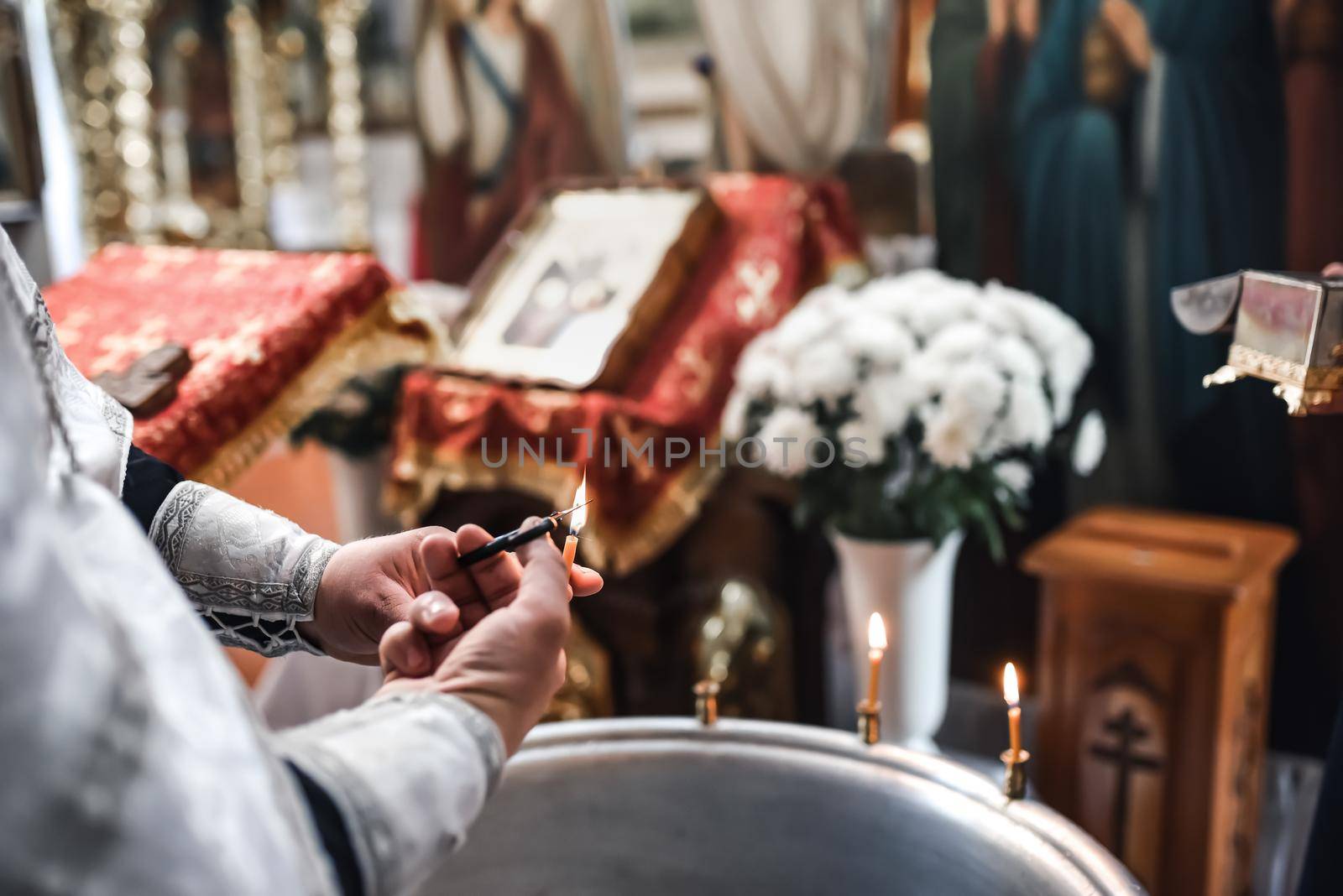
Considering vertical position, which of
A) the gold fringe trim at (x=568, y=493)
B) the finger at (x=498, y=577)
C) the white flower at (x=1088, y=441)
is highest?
the finger at (x=498, y=577)

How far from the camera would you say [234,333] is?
70.1 inches

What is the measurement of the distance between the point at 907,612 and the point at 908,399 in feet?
1.41

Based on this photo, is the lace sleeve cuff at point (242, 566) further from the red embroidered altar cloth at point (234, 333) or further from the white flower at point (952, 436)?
the white flower at point (952, 436)

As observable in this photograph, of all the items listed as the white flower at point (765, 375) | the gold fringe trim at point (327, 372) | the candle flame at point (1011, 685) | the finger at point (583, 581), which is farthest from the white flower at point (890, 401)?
the finger at point (583, 581)

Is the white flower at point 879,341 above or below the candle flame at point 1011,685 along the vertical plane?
above

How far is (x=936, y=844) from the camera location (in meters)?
0.98

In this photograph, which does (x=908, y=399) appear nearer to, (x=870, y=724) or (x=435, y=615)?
(x=870, y=724)

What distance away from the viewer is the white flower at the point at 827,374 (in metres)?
1.85

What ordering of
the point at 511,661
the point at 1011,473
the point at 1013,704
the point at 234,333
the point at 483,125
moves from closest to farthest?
1. the point at 511,661
2. the point at 1013,704
3. the point at 234,333
4. the point at 1011,473
5. the point at 483,125

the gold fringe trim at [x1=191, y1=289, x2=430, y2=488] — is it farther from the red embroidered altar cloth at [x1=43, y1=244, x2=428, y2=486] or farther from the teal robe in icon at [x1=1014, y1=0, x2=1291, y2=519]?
the teal robe in icon at [x1=1014, y1=0, x2=1291, y2=519]

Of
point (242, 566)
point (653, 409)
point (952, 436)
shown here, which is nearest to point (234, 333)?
point (653, 409)

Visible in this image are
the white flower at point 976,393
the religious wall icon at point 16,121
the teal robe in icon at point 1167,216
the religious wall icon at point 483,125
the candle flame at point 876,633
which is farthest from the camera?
the religious wall icon at point 483,125

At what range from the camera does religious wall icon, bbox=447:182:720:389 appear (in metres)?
2.21

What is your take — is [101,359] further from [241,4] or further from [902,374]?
[241,4]
